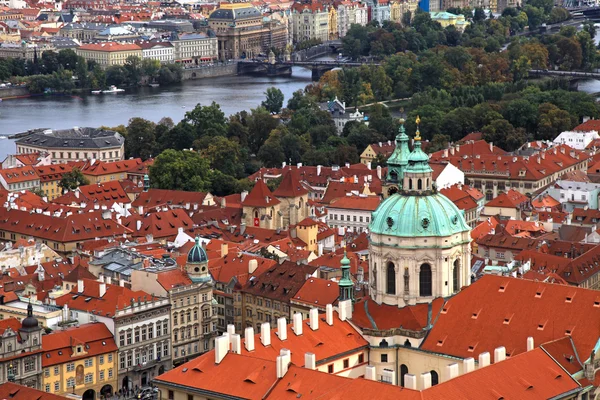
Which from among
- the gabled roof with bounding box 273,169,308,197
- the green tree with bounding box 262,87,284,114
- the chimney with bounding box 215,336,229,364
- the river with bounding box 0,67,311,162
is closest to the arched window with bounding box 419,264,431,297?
the chimney with bounding box 215,336,229,364

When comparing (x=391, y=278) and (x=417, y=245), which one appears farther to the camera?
(x=391, y=278)

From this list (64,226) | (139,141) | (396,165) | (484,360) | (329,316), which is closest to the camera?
(484,360)

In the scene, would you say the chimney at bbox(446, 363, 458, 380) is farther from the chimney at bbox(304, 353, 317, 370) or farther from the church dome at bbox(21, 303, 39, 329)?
the church dome at bbox(21, 303, 39, 329)

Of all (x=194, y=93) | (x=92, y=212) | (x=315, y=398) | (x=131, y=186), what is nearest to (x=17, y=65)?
(x=194, y=93)

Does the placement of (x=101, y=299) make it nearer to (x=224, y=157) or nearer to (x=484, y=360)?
(x=484, y=360)

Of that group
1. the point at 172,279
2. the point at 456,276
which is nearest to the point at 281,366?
the point at 456,276

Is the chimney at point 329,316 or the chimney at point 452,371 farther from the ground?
the chimney at point 329,316

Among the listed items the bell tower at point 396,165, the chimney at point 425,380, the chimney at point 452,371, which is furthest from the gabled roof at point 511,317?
the bell tower at point 396,165

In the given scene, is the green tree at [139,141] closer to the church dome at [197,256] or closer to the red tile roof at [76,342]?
the church dome at [197,256]
